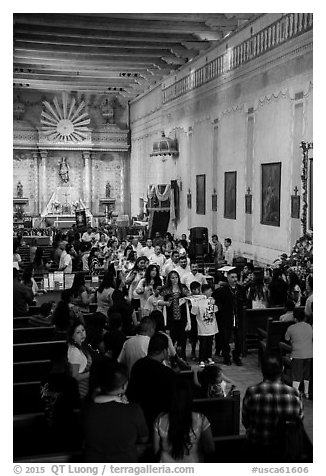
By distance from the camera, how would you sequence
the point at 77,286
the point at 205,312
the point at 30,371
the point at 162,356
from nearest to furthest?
the point at 162,356 < the point at 30,371 < the point at 205,312 < the point at 77,286

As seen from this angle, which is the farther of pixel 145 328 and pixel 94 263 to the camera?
pixel 94 263

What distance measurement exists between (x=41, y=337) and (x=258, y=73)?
462 inches

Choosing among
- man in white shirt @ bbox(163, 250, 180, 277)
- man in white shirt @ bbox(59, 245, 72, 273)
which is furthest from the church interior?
man in white shirt @ bbox(163, 250, 180, 277)

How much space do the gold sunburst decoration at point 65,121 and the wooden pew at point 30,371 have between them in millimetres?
28746

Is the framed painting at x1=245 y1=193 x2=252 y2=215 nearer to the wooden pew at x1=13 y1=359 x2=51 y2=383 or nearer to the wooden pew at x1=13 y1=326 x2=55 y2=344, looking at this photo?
the wooden pew at x1=13 y1=326 x2=55 y2=344

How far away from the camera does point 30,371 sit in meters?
7.80

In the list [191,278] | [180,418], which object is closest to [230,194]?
[191,278]

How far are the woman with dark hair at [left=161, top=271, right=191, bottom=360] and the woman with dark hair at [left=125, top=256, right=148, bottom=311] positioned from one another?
116 cm

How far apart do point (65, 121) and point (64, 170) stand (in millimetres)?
2788

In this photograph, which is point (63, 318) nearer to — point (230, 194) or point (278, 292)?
point (278, 292)

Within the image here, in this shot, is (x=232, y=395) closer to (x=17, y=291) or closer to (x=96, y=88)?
(x=17, y=291)
